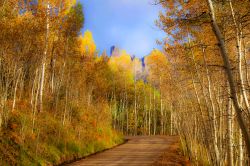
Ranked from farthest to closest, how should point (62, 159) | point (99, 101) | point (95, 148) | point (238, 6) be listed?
1. point (99, 101)
2. point (95, 148)
3. point (62, 159)
4. point (238, 6)

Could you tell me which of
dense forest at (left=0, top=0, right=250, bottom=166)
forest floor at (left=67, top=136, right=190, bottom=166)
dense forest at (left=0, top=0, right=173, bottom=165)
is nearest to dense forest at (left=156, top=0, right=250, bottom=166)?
dense forest at (left=0, top=0, right=250, bottom=166)

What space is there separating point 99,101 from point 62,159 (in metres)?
8.82

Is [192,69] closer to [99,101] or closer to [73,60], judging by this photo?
[73,60]

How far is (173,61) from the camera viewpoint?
12172 mm

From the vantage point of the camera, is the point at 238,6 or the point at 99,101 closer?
the point at 238,6

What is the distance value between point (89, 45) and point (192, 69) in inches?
925

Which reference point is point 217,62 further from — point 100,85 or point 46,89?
point 46,89

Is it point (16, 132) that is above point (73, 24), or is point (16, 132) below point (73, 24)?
below

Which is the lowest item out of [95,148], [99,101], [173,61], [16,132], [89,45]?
[95,148]

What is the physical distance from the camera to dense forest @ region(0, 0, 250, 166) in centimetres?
631

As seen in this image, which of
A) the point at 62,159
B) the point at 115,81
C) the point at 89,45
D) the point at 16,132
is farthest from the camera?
the point at 115,81

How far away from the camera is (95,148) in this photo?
52.0 ft

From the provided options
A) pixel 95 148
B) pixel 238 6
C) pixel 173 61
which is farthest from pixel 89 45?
pixel 238 6

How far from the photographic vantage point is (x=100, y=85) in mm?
20594
